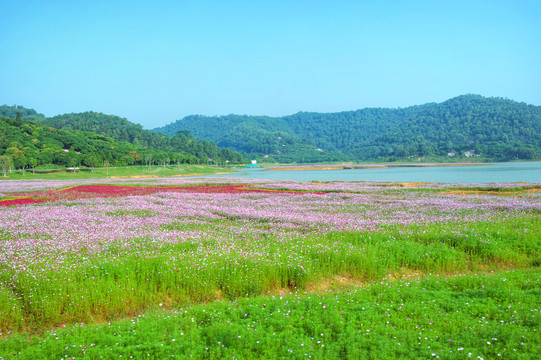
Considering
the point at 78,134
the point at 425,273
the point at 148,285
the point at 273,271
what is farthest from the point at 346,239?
the point at 78,134

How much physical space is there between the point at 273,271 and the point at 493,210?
17.8 meters

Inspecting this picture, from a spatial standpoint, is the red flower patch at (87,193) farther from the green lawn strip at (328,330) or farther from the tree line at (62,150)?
the tree line at (62,150)

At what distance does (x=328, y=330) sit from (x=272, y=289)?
3642 millimetres

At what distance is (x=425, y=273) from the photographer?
11414 millimetres

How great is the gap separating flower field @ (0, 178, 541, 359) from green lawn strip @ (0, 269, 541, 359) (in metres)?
0.03

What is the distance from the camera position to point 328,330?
6.65m

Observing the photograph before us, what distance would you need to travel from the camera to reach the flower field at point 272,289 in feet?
20.6

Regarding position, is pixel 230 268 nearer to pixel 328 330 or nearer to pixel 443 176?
pixel 328 330

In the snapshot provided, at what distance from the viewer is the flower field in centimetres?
627

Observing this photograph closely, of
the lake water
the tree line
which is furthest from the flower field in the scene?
the tree line

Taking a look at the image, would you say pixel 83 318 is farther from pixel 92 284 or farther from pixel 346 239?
pixel 346 239

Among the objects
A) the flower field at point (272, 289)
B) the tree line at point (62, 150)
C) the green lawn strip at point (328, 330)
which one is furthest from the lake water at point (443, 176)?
the tree line at point (62, 150)

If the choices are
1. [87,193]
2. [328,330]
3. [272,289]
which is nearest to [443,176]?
[87,193]

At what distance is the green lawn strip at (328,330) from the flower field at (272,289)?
0.10 ft
